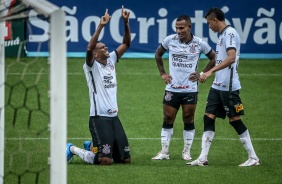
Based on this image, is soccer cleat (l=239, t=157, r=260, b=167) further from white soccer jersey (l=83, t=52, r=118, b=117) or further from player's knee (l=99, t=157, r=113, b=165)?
white soccer jersey (l=83, t=52, r=118, b=117)

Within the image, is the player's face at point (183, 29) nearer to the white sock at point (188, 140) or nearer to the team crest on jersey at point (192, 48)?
the team crest on jersey at point (192, 48)

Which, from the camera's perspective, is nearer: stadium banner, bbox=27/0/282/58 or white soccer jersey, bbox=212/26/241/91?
white soccer jersey, bbox=212/26/241/91

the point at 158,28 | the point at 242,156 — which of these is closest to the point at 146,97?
the point at 158,28

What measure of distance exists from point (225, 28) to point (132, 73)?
31.1ft

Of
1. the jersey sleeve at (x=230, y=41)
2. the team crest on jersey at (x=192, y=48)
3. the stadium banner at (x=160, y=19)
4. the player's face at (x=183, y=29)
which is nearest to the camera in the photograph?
the jersey sleeve at (x=230, y=41)

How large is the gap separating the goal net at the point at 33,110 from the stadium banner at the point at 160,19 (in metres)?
2.08

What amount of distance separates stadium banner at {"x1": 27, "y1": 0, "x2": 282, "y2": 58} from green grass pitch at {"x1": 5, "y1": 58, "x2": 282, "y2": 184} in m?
0.66

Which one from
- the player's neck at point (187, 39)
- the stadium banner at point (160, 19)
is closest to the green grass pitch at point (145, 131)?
the stadium banner at point (160, 19)

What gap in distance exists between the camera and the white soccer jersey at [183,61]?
1254 centimetres

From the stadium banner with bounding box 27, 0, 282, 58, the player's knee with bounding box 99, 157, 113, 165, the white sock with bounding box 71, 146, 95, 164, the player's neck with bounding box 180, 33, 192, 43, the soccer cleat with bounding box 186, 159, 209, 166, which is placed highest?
the stadium banner with bounding box 27, 0, 282, 58

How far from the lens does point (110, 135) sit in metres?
12.0

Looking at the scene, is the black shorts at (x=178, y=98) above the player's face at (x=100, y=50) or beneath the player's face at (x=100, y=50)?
beneath

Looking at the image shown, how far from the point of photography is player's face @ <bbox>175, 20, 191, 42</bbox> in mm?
12312

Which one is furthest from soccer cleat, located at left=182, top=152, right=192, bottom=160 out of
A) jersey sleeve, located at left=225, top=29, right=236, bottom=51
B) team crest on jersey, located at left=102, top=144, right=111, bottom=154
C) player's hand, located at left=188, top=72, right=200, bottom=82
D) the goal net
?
the goal net
